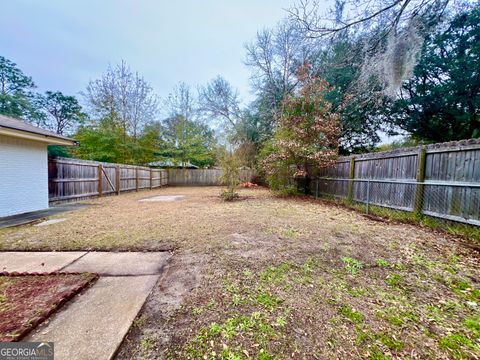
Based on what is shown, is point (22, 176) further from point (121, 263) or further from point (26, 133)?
point (121, 263)

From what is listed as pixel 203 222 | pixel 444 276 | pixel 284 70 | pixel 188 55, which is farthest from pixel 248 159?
pixel 444 276

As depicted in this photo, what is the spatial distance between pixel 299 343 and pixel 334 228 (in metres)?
3.01

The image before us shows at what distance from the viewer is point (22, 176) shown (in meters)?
5.33

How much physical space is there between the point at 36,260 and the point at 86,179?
659 centimetres

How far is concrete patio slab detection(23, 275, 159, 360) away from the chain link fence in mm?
5066

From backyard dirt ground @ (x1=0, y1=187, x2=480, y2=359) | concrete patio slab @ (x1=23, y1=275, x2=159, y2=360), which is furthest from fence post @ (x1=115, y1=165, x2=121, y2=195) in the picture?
concrete patio slab @ (x1=23, y1=275, x2=159, y2=360)

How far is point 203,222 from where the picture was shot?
441 centimetres

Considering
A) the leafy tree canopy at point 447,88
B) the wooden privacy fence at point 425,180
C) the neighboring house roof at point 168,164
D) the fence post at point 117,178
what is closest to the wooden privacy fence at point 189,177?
the neighboring house roof at point 168,164

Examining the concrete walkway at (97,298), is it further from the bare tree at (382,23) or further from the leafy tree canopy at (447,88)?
the leafy tree canopy at (447,88)

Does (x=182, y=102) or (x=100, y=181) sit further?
(x=182, y=102)

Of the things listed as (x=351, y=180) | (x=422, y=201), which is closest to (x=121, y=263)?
(x=422, y=201)

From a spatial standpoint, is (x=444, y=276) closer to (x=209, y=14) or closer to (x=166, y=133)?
(x=209, y=14)

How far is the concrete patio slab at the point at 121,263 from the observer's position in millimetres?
2297

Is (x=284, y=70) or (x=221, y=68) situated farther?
(x=221, y=68)
